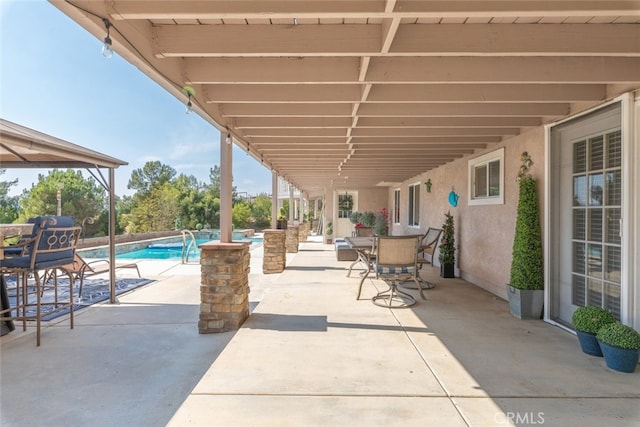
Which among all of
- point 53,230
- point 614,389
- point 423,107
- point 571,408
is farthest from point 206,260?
point 614,389

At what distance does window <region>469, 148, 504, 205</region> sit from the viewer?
509cm

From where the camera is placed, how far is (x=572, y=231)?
12.2 feet

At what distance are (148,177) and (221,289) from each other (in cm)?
3653

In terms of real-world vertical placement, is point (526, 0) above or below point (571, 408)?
above

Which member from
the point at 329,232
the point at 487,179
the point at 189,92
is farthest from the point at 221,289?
the point at 329,232

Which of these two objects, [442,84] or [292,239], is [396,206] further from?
[442,84]

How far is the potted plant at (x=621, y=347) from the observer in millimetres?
2598

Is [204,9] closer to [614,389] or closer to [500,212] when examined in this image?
[614,389]

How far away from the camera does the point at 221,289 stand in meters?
3.67

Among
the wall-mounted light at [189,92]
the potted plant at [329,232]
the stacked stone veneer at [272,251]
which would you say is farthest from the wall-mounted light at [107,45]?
the potted plant at [329,232]

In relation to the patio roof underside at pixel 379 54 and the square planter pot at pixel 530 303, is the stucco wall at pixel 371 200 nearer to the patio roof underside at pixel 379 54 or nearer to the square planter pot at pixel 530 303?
the patio roof underside at pixel 379 54

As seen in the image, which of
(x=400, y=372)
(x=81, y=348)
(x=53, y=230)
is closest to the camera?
(x=400, y=372)

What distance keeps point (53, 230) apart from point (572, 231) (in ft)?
18.9

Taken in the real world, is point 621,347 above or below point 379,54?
below
